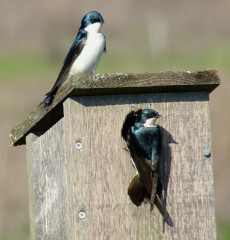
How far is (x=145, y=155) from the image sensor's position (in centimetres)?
239

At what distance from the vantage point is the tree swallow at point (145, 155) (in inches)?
94.1

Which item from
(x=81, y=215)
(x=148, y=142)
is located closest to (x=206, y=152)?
(x=148, y=142)

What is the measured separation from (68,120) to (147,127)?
0.26 metres

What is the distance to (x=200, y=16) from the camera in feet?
46.4

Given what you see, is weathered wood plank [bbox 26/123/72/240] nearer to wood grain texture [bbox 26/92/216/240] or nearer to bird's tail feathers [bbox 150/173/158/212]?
wood grain texture [bbox 26/92/216/240]

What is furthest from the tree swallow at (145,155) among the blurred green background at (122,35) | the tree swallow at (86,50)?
the blurred green background at (122,35)

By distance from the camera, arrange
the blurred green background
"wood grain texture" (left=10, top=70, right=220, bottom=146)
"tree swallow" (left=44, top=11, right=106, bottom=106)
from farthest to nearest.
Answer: the blurred green background, "tree swallow" (left=44, top=11, right=106, bottom=106), "wood grain texture" (left=10, top=70, right=220, bottom=146)

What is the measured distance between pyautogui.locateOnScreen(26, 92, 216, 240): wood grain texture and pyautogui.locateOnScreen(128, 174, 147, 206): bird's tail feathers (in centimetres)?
2

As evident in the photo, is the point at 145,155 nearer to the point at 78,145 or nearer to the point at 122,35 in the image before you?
the point at 78,145

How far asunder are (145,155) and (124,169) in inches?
3.8

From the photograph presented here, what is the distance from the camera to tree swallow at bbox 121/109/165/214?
239 cm

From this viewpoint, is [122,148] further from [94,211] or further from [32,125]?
[32,125]

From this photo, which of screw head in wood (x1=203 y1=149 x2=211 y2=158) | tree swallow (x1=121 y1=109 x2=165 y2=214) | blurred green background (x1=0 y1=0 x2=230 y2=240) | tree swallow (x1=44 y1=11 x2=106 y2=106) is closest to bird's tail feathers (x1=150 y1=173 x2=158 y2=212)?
tree swallow (x1=121 y1=109 x2=165 y2=214)
